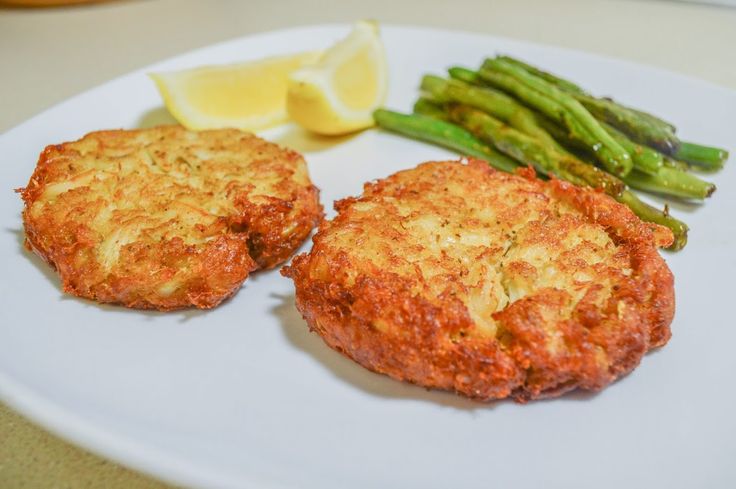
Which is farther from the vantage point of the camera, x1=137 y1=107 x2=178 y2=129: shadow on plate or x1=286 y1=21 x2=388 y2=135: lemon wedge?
x1=137 y1=107 x2=178 y2=129: shadow on plate

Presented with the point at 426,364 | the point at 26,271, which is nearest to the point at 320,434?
the point at 426,364

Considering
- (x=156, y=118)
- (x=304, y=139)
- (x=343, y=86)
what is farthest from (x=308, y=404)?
(x=156, y=118)

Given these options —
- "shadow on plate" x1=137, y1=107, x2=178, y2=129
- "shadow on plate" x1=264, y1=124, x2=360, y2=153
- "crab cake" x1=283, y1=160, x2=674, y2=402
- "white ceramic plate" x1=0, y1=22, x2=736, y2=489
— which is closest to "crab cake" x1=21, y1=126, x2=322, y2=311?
"white ceramic plate" x1=0, y1=22, x2=736, y2=489

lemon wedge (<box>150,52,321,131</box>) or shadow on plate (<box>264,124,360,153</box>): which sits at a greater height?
lemon wedge (<box>150,52,321,131</box>)

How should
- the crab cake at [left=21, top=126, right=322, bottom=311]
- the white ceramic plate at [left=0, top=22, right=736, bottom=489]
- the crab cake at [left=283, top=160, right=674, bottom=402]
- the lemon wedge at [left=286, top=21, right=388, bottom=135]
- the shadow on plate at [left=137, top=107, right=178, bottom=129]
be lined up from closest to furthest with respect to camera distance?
the white ceramic plate at [left=0, top=22, right=736, bottom=489], the crab cake at [left=283, top=160, right=674, bottom=402], the crab cake at [left=21, top=126, right=322, bottom=311], the lemon wedge at [left=286, top=21, right=388, bottom=135], the shadow on plate at [left=137, top=107, right=178, bottom=129]

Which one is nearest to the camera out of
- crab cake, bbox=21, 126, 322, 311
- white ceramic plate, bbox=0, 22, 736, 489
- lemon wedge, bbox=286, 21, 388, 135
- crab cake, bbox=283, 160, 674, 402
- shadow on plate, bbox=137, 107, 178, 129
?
white ceramic plate, bbox=0, 22, 736, 489

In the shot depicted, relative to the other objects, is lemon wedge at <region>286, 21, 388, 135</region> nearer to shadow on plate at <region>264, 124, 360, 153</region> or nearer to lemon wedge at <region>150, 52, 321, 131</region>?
shadow on plate at <region>264, 124, 360, 153</region>

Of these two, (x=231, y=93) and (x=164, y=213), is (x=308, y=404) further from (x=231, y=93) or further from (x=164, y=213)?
(x=231, y=93)

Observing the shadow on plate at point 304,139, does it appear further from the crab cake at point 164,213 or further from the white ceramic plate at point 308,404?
the white ceramic plate at point 308,404

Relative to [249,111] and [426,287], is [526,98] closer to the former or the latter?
[249,111]

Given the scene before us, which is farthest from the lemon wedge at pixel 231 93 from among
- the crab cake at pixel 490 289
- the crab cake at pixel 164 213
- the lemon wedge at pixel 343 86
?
the crab cake at pixel 490 289
